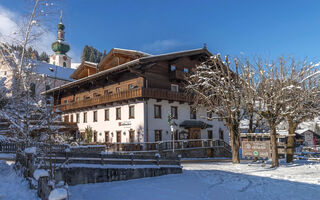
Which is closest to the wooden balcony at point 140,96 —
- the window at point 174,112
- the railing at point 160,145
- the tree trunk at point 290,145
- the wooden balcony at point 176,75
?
the window at point 174,112

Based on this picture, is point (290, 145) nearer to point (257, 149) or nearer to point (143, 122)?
point (257, 149)

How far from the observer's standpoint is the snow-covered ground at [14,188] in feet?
28.0

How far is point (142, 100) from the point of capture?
26781 mm

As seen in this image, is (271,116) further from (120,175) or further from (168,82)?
(168,82)

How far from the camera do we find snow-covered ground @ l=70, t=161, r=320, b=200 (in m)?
10.1

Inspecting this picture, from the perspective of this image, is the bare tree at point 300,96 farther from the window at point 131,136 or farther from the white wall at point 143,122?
the window at point 131,136

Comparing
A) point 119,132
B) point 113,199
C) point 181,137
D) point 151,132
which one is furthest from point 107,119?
point 113,199

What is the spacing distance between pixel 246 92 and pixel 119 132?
628 inches

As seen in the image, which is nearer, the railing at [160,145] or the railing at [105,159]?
the railing at [105,159]

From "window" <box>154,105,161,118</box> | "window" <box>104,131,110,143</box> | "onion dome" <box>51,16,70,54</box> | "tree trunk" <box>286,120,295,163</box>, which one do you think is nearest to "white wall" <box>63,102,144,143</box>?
"window" <box>104,131,110,143</box>

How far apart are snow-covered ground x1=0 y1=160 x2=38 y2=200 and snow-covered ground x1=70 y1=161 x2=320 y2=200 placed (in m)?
1.62

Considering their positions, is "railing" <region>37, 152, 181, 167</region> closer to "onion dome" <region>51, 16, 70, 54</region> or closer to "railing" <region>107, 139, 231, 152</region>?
"railing" <region>107, 139, 231, 152</region>

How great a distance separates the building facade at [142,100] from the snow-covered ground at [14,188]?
48.3 feet

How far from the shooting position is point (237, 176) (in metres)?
14.3
